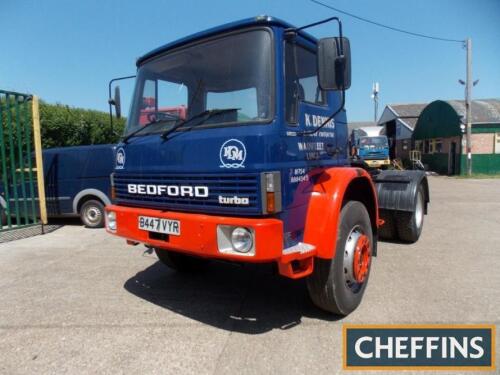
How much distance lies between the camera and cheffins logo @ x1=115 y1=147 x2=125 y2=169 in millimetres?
3428

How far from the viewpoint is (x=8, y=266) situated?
201 inches

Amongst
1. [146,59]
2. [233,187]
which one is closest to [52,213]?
[146,59]

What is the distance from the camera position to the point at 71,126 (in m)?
10.9

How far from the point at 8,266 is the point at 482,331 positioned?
19.0 feet

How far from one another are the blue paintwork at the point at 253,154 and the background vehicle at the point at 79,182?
4.63 metres

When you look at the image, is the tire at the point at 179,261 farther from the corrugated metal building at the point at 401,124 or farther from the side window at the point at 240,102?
the corrugated metal building at the point at 401,124

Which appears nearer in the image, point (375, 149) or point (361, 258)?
point (361, 258)

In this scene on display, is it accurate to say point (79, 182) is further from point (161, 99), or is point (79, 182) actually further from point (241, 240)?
point (241, 240)

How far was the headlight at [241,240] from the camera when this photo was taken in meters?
2.52

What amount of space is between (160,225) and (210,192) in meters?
0.56

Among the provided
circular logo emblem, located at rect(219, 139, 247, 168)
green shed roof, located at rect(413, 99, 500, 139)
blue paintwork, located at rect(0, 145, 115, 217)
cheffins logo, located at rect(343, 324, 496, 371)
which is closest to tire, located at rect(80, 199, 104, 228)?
blue paintwork, located at rect(0, 145, 115, 217)

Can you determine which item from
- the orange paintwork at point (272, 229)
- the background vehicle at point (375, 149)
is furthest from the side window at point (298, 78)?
the background vehicle at point (375, 149)

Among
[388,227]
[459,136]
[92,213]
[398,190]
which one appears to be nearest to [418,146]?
[459,136]

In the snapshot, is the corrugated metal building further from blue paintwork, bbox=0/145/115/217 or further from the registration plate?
the registration plate
